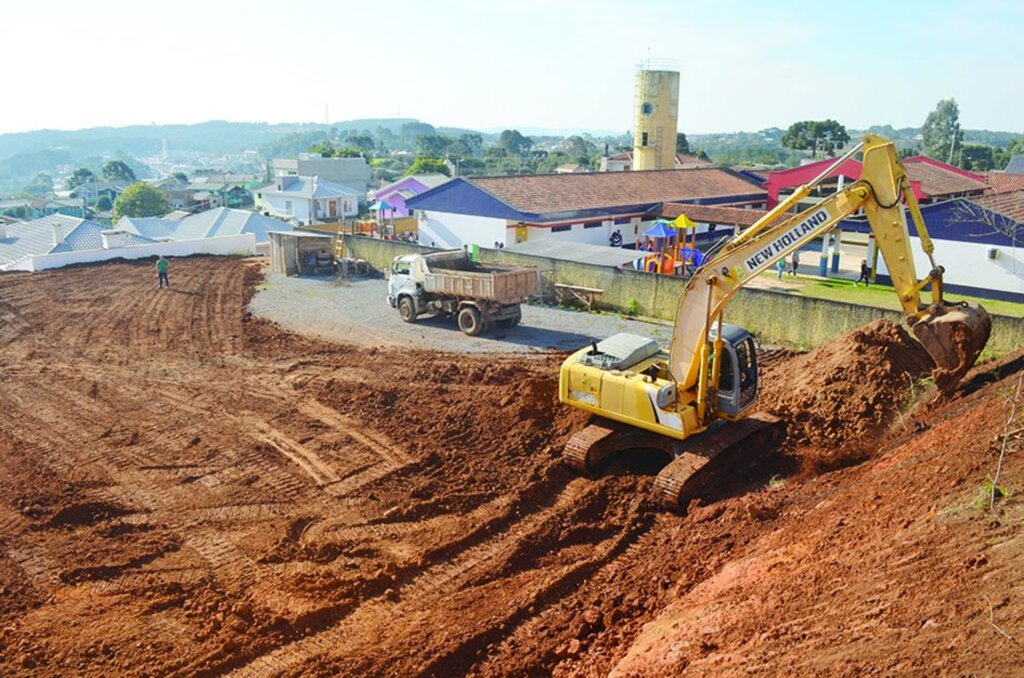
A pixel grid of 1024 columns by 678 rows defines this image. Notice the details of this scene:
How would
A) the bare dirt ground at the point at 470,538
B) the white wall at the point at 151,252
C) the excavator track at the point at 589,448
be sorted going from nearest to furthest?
the bare dirt ground at the point at 470,538, the excavator track at the point at 589,448, the white wall at the point at 151,252

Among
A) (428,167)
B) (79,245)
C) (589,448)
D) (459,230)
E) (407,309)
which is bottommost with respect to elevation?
(79,245)

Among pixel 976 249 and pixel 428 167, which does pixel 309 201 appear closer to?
pixel 428 167

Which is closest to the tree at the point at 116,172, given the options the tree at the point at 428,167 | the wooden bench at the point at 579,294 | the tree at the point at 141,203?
the tree at the point at 141,203

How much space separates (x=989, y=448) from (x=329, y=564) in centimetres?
827

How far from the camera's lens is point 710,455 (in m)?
12.2

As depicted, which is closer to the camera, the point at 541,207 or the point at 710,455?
the point at 710,455

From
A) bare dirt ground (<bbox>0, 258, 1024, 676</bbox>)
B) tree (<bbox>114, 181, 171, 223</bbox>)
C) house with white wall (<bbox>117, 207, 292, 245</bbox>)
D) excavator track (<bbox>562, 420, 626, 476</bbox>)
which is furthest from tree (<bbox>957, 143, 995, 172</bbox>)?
excavator track (<bbox>562, 420, 626, 476</bbox>)

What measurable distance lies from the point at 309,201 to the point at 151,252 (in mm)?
29544

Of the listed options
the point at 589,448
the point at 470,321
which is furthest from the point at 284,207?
the point at 589,448

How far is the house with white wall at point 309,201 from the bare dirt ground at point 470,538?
159ft

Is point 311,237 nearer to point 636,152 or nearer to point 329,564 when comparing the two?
point 329,564

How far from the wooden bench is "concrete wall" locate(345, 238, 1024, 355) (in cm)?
31

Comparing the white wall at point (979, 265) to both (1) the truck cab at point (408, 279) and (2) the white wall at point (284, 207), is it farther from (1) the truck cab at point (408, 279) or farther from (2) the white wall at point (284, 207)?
(2) the white wall at point (284, 207)

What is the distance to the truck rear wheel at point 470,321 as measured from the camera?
22.9 metres
